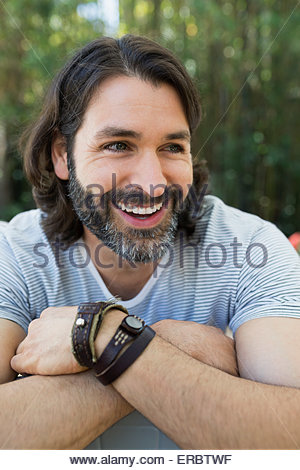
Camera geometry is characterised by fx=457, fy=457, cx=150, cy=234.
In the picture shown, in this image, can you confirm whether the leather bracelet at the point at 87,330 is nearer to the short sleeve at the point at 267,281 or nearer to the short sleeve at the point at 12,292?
the short sleeve at the point at 12,292

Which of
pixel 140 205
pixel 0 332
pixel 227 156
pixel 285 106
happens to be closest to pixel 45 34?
pixel 227 156

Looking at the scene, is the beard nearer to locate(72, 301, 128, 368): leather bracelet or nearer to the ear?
the ear

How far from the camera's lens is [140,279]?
1.68m

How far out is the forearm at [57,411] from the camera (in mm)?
1043

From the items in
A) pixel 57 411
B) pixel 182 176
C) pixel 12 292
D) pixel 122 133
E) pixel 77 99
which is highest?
pixel 77 99

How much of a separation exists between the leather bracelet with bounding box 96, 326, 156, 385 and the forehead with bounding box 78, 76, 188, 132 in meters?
0.71

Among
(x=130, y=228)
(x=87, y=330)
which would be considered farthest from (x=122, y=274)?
(x=87, y=330)

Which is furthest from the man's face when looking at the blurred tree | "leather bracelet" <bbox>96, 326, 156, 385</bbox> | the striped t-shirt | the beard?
the blurred tree

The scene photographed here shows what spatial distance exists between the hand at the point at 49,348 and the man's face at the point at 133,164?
1.27 ft

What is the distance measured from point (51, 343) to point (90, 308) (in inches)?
5.5

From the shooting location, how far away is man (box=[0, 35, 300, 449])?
1071mm

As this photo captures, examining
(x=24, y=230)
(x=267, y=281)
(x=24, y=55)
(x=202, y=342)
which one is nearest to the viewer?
(x=202, y=342)

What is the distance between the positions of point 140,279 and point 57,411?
26.7 inches

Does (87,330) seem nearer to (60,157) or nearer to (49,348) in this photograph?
(49,348)
